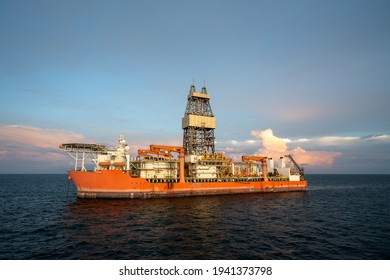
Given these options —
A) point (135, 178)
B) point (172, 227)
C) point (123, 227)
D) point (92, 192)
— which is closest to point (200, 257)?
point (172, 227)

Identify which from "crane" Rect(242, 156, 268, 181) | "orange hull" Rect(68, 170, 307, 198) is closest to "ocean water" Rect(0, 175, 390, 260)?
"orange hull" Rect(68, 170, 307, 198)

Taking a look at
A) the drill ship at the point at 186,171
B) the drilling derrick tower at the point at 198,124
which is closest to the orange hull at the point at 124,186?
the drill ship at the point at 186,171

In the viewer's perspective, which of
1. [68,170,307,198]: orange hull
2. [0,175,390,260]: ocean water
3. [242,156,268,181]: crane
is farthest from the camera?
[242,156,268,181]: crane

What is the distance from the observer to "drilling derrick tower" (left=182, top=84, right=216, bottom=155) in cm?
6881

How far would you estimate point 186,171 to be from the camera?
61.9 m

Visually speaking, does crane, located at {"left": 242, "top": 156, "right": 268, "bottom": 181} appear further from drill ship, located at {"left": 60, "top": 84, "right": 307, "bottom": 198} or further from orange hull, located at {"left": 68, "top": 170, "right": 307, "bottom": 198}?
orange hull, located at {"left": 68, "top": 170, "right": 307, "bottom": 198}

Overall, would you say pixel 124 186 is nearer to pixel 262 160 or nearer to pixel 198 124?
pixel 198 124

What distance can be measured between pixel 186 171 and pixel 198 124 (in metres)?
15.9

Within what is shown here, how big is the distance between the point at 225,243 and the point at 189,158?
38.1 metres
